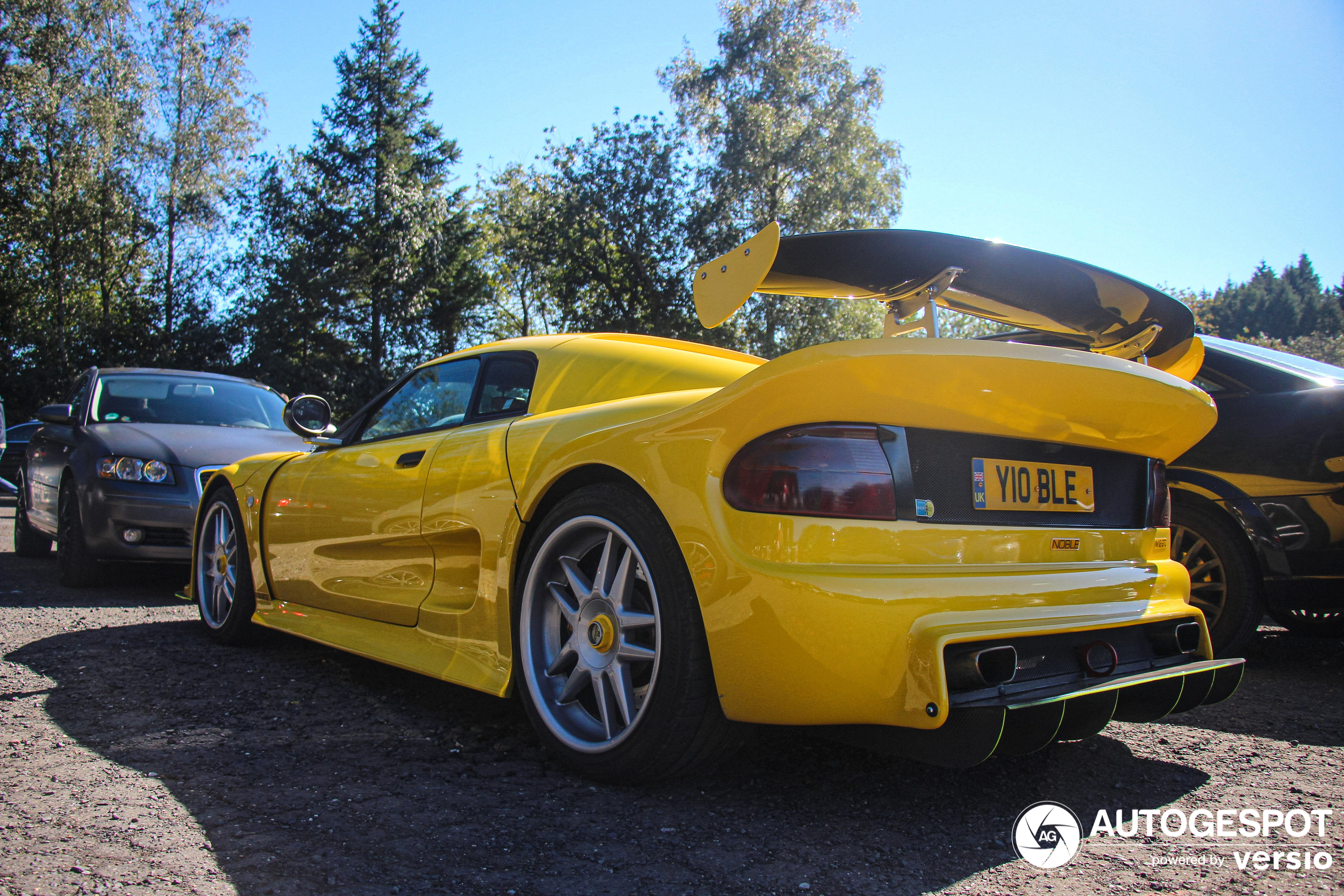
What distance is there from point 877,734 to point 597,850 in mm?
654

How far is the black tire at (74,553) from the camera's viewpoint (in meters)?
5.66

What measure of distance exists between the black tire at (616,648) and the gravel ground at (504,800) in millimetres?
125

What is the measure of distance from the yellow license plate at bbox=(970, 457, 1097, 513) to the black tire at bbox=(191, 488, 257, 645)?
10.9 feet

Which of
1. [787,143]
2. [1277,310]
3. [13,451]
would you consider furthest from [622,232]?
[1277,310]

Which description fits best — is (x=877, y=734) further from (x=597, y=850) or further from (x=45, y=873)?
(x=45, y=873)

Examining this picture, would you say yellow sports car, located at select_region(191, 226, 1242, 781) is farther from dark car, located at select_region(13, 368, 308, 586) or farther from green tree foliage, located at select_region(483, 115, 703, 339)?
green tree foliage, located at select_region(483, 115, 703, 339)

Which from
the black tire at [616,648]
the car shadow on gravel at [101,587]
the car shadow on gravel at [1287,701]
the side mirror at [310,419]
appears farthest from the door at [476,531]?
the car shadow on gravel at [101,587]

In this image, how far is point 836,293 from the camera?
268 centimetres

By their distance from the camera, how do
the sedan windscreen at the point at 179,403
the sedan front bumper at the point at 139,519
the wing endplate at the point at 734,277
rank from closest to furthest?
the wing endplate at the point at 734,277 < the sedan front bumper at the point at 139,519 < the sedan windscreen at the point at 179,403

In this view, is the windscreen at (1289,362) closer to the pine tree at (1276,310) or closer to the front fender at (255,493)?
the front fender at (255,493)

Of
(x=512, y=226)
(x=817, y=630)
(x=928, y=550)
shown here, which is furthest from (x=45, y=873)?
(x=512, y=226)

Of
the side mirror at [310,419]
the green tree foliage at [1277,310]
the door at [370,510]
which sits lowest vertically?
the door at [370,510]

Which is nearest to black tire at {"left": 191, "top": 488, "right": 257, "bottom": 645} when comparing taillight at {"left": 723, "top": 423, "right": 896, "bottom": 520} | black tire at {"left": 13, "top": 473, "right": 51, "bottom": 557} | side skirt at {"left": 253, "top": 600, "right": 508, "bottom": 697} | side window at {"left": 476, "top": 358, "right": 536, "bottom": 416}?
side skirt at {"left": 253, "top": 600, "right": 508, "bottom": 697}

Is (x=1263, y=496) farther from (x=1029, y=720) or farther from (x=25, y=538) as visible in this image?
(x=25, y=538)
